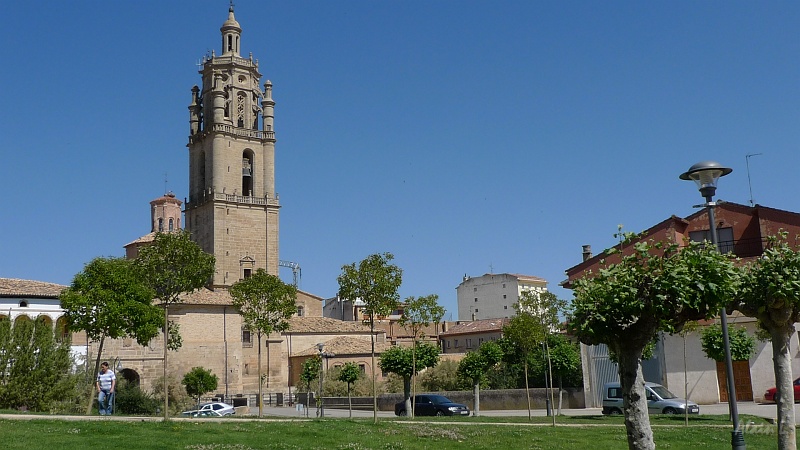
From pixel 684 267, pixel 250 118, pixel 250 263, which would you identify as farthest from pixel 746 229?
pixel 250 118

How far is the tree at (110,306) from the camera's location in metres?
27.8

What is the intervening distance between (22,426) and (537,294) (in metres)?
21.0

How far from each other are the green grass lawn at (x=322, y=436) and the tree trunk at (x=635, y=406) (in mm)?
5234

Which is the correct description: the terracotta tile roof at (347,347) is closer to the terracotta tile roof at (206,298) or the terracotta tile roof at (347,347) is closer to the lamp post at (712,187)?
the terracotta tile roof at (206,298)

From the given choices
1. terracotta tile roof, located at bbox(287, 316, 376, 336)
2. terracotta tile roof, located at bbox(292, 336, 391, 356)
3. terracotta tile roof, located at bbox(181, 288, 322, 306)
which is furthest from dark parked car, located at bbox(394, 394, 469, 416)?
terracotta tile roof, located at bbox(287, 316, 376, 336)

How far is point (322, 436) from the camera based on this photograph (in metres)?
16.4

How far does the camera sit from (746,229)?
39.2 metres

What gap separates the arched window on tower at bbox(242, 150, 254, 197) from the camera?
252 feet

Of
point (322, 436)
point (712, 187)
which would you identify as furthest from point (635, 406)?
point (322, 436)

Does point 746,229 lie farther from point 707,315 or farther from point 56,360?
point 56,360

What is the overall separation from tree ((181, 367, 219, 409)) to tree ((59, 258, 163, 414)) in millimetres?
25333

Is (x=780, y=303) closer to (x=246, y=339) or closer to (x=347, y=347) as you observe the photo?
(x=347, y=347)

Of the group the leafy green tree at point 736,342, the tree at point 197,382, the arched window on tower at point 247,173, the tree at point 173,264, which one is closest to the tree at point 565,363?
the leafy green tree at point 736,342

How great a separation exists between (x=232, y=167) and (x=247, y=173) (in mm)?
2130
